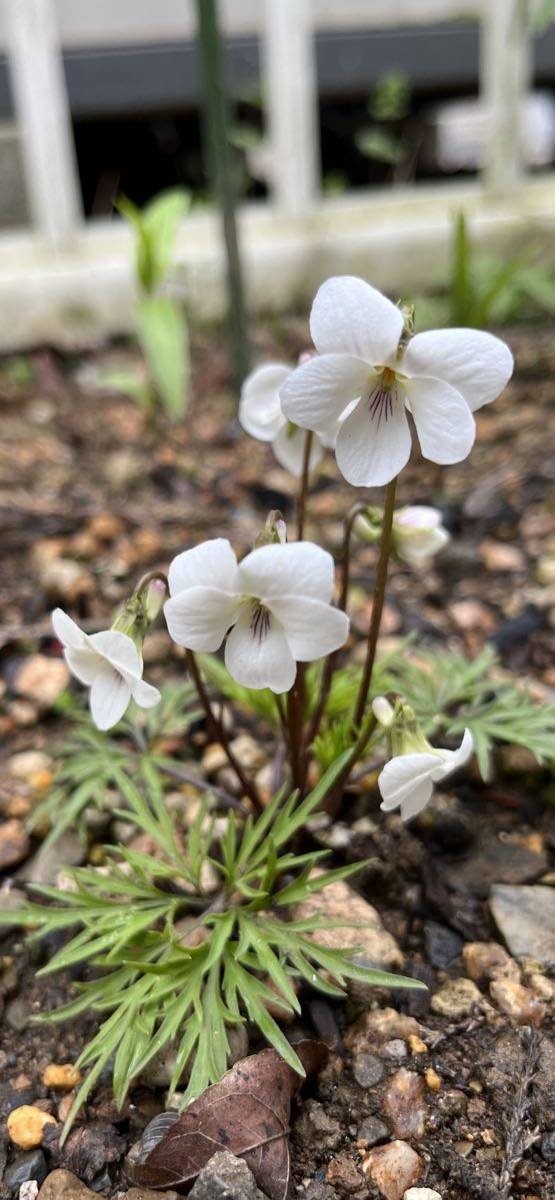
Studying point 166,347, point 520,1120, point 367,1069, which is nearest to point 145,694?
point 367,1069

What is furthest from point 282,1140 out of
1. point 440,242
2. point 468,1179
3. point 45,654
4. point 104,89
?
point 104,89

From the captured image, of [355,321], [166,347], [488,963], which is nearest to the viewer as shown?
[355,321]

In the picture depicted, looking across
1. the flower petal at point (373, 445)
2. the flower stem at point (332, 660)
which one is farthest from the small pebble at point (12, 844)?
the flower petal at point (373, 445)

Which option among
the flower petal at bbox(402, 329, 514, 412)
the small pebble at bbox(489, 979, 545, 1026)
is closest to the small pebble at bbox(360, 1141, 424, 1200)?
the small pebble at bbox(489, 979, 545, 1026)

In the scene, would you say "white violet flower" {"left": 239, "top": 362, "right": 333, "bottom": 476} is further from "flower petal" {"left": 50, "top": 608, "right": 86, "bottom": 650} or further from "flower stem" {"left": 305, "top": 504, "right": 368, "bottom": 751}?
"flower petal" {"left": 50, "top": 608, "right": 86, "bottom": 650}

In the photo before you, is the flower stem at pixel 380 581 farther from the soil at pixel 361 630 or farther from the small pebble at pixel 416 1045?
the small pebble at pixel 416 1045

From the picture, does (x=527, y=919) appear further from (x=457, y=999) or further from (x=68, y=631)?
(x=68, y=631)
